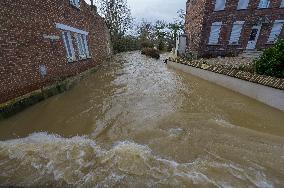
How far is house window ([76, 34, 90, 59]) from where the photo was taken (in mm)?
11891

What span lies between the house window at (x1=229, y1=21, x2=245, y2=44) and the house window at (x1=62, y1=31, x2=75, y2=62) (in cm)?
1295

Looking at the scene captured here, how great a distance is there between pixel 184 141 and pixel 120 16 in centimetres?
2918

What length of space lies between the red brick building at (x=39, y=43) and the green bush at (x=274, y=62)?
8.79 m

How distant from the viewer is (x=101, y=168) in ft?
13.6

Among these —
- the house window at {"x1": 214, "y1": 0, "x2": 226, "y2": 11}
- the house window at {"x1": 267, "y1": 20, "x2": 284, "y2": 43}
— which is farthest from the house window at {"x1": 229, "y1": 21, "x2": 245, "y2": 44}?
the house window at {"x1": 267, "y1": 20, "x2": 284, "y2": 43}

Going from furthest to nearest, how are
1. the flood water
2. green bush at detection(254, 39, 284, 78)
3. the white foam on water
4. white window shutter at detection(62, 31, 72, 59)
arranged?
white window shutter at detection(62, 31, 72, 59) < green bush at detection(254, 39, 284, 78) < the flood water < the white foam on water

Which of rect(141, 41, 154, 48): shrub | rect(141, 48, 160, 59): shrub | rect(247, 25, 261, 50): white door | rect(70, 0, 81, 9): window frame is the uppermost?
rect(70, 0, 81, 9): window frame

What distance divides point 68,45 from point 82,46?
6.48ft

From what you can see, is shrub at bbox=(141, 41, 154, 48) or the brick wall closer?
the brick wall

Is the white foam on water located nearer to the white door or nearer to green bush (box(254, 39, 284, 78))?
green bush (box(254, 39, 284, 78))

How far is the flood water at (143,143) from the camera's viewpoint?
12.9 ft

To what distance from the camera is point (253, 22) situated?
54.6 feet

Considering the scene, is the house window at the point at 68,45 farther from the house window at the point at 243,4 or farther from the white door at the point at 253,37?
the white door at the point at 253,37

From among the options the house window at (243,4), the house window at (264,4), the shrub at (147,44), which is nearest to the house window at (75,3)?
the house window at (243,4)
